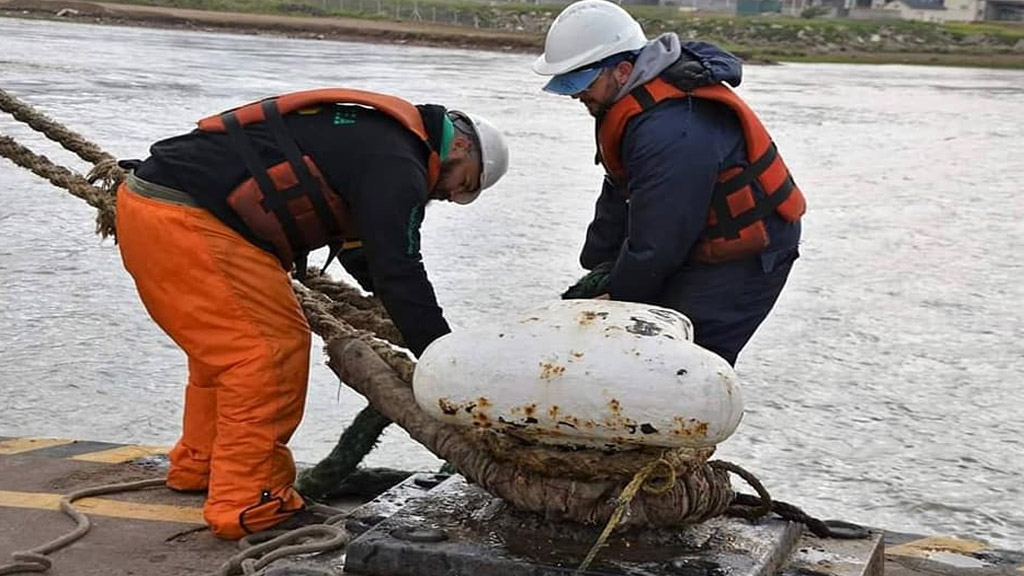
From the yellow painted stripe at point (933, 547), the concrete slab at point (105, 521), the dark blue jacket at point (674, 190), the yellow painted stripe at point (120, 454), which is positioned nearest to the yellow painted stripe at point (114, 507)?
the concrete slab at point (105, 521)

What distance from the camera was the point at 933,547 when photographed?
4.18m

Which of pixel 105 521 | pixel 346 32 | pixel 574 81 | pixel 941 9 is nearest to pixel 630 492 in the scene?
pixel 574 81

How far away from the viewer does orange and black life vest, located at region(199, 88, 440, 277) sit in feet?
12.6

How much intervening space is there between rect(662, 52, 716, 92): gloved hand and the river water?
153 centimetres

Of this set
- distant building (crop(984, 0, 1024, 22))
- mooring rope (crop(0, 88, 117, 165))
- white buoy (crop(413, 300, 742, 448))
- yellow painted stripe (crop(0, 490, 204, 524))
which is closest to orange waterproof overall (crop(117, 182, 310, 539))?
yellow painted stripe (crop(0, 490, 204, 524))

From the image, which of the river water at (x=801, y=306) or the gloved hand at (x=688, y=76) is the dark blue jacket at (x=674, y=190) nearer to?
the gloved hand at (x=688, y=76)

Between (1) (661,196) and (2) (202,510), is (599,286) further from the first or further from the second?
(2) (202,510)

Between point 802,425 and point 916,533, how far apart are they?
112cm

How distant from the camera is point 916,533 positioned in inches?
178

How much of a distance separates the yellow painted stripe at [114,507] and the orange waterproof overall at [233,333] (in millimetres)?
197

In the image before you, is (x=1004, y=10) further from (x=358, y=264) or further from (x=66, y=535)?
(x=66, y=535)

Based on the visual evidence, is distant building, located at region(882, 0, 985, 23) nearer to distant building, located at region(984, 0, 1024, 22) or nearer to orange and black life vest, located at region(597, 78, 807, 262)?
distant building, located at region(984, 0, 1024, 22)

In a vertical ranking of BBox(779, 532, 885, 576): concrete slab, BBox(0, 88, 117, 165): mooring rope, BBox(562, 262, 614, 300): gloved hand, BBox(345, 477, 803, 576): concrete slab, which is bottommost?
BBox(779, 532, 885, 576): concrete slab

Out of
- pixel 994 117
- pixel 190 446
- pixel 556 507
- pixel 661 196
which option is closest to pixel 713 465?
pixel 556 507
